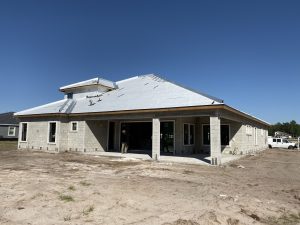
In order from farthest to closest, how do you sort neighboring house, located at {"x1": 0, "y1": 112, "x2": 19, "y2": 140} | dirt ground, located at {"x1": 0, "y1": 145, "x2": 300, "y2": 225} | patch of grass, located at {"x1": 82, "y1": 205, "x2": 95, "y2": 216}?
neighboring house, located at {"x1": 0, "y1": 112, "x2": 19, "y2": 140}, patch of grass, located at {"x1": 82, "y1": 205, "x2": 95, "y2": 216}, dirt ground, located at {"x1": 0, "y1": 145, "x2": 300, "y2": 225}

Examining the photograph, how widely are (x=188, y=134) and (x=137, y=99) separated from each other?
454 centimetres

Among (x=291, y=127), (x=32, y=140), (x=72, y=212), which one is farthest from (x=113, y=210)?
(x=291, y=127)

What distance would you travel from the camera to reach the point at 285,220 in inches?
221

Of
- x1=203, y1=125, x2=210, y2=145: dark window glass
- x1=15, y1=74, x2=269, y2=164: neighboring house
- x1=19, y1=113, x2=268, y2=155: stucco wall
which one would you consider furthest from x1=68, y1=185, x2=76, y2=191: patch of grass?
x1=203, y1=125, x2=210, y2=145: dark window glass

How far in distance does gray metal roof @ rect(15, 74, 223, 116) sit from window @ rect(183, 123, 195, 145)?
2997 millimetres

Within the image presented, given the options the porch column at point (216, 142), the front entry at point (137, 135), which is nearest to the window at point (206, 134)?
the front entry at point (137, 135)

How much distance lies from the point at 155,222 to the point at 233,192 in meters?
3.66

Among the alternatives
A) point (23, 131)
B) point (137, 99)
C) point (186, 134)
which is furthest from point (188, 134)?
point (23, 131)

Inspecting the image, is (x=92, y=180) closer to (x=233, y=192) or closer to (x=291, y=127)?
(x=233, y=192)

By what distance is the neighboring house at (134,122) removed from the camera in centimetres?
1652

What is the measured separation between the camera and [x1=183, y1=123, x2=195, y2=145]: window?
61.9 ft

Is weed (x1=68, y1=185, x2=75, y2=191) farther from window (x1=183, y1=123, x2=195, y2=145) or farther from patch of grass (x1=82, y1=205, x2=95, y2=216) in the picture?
window (x1=183, y1=123, x2=195, y2=145)

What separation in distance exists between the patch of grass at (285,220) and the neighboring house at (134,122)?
9.18 metres

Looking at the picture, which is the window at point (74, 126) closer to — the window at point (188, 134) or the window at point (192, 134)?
the window at point (188, 134)
